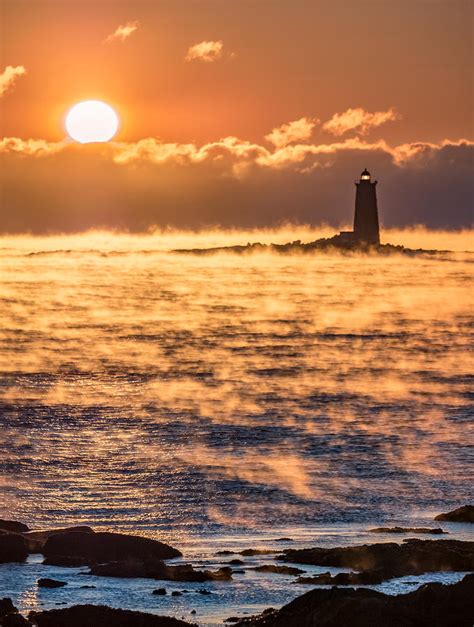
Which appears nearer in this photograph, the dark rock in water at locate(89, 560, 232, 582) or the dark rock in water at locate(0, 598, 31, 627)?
the dark rock in water at locate(0, 598, 31, 627)

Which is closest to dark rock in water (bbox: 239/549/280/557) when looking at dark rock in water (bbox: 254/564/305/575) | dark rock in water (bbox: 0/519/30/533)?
dark rock in water (bbox: 254/564/305/575)

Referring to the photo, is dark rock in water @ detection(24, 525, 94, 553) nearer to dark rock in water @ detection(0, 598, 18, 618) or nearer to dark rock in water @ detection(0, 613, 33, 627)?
dark rock in water @ detection(0, 598, 18, 618)

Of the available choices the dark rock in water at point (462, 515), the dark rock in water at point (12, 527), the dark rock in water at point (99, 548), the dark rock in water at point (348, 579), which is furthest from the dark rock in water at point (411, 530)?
the dark rock in water at point (12, 527)

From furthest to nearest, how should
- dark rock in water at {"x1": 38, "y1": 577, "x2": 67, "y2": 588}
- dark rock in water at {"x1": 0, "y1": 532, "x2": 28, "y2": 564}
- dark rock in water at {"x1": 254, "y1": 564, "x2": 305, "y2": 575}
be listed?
dark rock in water at {"x1": 0, "y1": 532, "x2": 28, "y2": 564}, dark rock in water at {"x1": 254, "y1": 564, "x2": 305, "y2": 575}, dark rock in water at {"x1": 38, "y1": 577, "x2": 67, "y2": 588}

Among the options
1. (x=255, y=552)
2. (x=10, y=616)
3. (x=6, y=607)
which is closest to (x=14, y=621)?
(x=10, y=616)

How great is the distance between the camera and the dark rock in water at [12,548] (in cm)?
3334

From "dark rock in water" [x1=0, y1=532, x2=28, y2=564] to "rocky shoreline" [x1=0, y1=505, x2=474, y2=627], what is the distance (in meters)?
0.02

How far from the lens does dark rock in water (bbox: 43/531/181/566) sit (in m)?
33.7

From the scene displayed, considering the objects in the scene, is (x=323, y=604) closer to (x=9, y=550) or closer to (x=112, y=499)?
Result: (x=9, y=550)

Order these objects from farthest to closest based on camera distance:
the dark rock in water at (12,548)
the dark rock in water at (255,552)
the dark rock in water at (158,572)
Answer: the dark rock in water at (255,552), the dark rock in water at (12,548), the dark rock in water at (158,572)

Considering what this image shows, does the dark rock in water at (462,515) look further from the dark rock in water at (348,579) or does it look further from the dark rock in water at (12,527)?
the dark rock in water at (12,527)

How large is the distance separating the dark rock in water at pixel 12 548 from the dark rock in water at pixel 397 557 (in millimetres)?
6230

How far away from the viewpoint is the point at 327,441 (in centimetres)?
7338

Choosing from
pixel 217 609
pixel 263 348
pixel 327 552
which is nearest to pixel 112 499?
pixel 327 552
